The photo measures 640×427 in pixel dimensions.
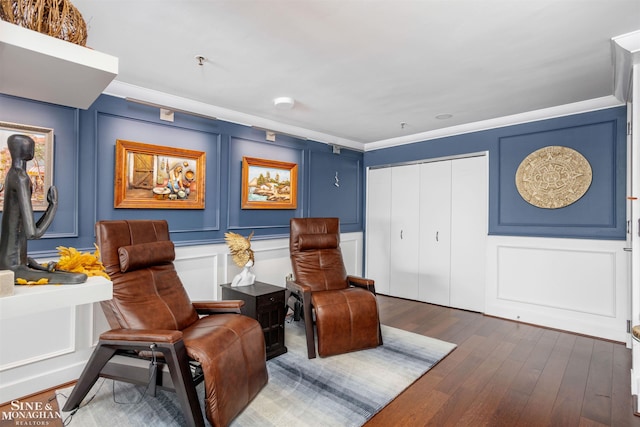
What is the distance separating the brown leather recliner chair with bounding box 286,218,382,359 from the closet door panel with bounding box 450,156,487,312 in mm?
1651

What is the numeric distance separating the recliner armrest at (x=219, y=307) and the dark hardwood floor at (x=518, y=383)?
1162mm

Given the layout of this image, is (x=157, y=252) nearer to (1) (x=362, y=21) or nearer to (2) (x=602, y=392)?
(1) (x=362, y=21)

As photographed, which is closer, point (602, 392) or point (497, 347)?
point (602, 392)

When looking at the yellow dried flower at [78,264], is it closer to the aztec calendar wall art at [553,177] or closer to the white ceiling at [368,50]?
the white ceiling at [368,50]

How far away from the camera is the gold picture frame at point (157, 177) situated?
2961 millimetres

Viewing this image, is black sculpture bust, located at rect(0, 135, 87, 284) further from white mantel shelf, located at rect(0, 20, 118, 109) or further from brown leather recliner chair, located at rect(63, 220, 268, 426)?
brown leather recliner chair, located at rect(63, 220, 268, 426)

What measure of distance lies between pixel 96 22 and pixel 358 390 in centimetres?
288

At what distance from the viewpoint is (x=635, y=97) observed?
7.45 feet

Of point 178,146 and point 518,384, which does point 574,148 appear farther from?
point 178,146

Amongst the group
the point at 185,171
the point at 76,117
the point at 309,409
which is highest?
the point at 76,117

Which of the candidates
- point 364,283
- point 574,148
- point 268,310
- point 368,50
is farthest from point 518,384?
point 368,50

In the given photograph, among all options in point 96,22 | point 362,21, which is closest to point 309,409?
point 362,21

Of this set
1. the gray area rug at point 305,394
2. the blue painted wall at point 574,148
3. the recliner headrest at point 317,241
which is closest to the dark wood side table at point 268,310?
the gray area rug at point 305,394

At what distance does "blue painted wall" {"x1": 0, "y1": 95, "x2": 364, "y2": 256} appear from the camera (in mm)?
2617
